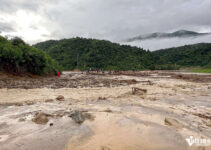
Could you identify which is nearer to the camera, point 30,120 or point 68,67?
point 30,120

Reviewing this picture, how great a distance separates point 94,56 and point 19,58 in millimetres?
46895

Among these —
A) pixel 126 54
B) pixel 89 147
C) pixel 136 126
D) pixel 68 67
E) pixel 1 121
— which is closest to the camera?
pixel 89 147

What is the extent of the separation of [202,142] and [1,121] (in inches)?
163

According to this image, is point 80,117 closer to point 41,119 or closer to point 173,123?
point 41,119

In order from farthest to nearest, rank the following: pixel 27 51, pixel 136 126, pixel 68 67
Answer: pixel 68 67 < pixel 27 51 < pixel 136 126

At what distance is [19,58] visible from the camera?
12883mm

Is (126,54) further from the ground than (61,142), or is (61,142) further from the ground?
(126,54)

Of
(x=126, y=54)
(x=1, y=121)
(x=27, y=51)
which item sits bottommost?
(x=1, y=121)

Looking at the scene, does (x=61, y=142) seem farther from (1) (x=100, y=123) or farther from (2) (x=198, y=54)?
(2) (x=198, y=54)

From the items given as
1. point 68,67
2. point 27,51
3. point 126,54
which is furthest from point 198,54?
point 27,51

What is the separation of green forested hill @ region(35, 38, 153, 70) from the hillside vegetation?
34536mm

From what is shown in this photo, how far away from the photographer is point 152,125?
2590 millimetres

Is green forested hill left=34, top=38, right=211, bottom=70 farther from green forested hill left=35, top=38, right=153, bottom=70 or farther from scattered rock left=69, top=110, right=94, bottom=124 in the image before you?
scattered rock left=69, top=110, right=94, bottom=124

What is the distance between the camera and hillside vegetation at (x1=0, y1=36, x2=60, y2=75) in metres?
11.9
